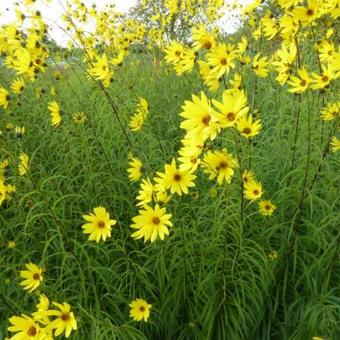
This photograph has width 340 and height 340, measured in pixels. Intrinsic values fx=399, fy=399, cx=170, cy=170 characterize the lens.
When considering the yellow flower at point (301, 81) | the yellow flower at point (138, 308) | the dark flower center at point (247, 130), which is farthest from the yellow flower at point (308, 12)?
the yellow flower at point (138, 308)

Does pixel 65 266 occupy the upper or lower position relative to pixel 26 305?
upper

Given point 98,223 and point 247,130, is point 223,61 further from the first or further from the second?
point 98,223

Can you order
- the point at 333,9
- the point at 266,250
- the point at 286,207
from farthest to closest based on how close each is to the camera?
1. the point at 286,207
2. the point at 266,250
3. the point at 333,9

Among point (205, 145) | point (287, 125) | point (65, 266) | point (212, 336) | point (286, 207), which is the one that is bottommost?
point (212, 336)

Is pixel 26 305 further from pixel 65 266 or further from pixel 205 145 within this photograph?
pixel 205 145

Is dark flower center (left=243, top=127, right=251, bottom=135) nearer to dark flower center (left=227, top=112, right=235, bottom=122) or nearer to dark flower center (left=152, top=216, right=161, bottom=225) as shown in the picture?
dark flower center (left=227, top=112, right=235, bottom=122)

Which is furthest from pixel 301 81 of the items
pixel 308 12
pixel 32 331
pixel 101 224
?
pixel 32 331

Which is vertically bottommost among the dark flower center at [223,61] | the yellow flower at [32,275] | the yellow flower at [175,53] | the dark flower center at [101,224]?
the yellow flower at [32,275]

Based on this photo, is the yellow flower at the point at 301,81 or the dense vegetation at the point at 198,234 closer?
the dense vegetation at the point at 198,234

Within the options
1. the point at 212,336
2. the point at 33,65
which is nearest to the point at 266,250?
the point at 212,336

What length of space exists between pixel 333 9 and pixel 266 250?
113 centimetres

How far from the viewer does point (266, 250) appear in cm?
200

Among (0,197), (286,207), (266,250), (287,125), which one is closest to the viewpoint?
(0,197)

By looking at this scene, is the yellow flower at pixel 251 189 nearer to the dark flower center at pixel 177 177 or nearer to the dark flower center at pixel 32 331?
the dark flower center at pixel 177 177
